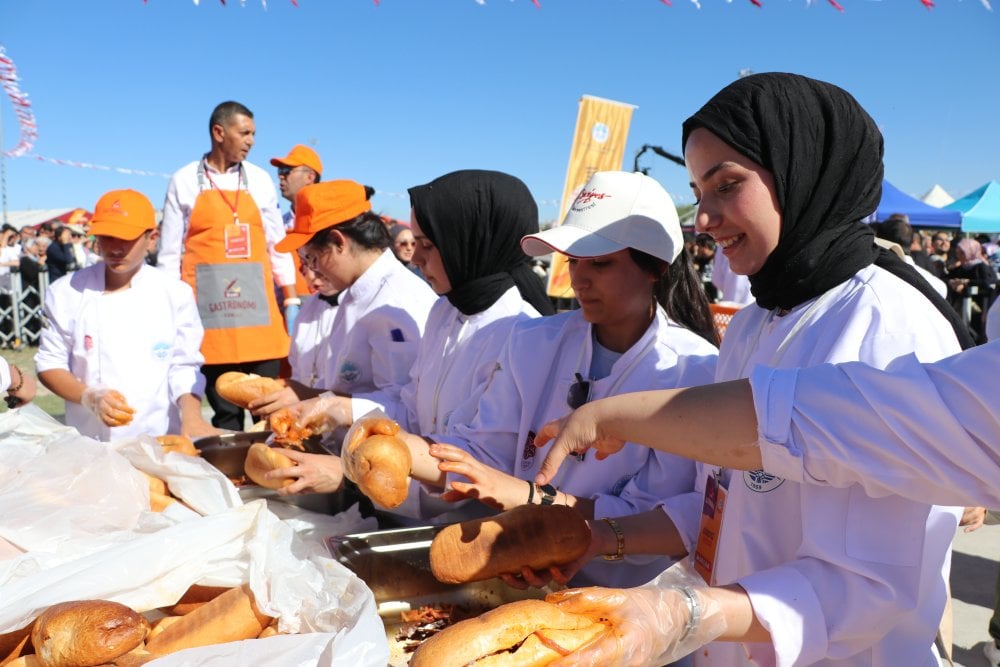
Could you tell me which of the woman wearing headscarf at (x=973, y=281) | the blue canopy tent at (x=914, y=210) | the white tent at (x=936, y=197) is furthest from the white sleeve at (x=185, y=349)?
the white tent at (x=936, y=197)

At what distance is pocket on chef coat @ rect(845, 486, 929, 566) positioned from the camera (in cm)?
130

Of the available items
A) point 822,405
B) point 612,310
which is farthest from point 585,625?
point 612,310

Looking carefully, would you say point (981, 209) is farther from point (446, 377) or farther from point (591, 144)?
point (446, 377)

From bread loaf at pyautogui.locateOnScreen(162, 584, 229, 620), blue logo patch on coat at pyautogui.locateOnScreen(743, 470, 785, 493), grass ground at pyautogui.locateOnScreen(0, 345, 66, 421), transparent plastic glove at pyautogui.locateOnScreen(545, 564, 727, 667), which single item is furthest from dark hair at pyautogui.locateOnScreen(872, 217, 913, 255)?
grass ground at pyautogui.locateOnScreen(0, 345, 66, 421)

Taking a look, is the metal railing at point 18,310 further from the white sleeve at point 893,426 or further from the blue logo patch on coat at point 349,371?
the white sleeve at point 893,426

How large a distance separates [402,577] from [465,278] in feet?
4.43

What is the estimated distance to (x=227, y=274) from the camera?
5.14m

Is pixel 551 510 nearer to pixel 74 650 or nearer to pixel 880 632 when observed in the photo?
pixel 880 632

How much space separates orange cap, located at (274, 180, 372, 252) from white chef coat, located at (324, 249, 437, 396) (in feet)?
0.96

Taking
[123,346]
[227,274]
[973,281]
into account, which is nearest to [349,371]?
[123,346]

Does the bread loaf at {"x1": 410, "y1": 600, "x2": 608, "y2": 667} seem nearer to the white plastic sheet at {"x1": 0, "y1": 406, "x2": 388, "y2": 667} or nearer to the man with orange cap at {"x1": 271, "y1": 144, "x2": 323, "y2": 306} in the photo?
the white plastic sheet at {"x1": 0, "y1": 406, "x2": 388, "y2": 667}

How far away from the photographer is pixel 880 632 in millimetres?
1331

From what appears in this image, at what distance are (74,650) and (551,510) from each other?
1.01 m

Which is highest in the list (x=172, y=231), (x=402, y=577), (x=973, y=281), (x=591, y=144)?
(x=591, y=144)
